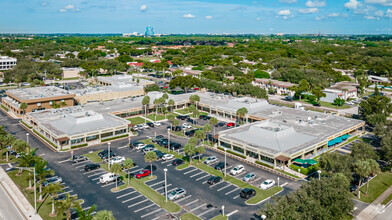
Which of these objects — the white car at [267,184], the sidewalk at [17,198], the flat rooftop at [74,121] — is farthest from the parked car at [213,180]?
the flat rooftop at [74,121]

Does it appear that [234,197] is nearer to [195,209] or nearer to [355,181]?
[195,209]

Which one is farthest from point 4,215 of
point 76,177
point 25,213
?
Answer: point 76,177

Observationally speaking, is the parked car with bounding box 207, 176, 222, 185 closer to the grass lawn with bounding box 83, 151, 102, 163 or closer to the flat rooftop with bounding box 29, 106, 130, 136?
the grass lawn with bounding box 83, 151, 102, 163

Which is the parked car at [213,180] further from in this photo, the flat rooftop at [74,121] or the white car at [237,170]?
the flat rooftop at [74,121]

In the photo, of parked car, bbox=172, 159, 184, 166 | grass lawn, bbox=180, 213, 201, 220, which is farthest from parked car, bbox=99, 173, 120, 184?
grass lawn, bbox=180, 213, 201, 220

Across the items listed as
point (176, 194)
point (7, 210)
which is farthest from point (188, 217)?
point (7, 210)

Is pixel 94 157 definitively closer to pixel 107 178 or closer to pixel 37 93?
pixel 107 178
